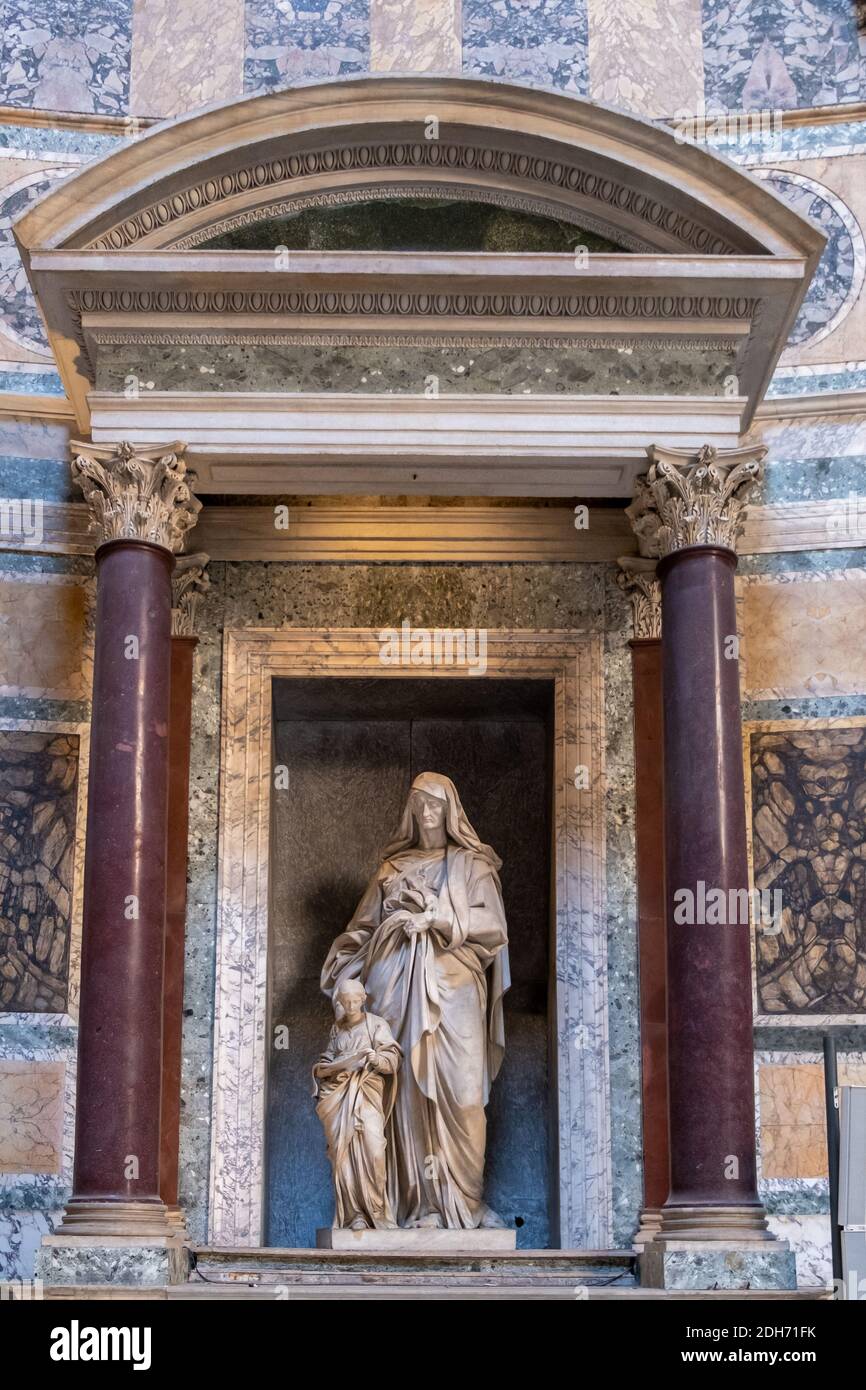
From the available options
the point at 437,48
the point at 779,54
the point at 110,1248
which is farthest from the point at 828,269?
the point at 110,1248

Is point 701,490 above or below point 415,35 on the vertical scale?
below

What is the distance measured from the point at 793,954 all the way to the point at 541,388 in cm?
363

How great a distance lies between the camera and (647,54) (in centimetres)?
1400

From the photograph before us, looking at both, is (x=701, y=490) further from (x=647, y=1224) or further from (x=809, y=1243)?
(x=809, y=1243)

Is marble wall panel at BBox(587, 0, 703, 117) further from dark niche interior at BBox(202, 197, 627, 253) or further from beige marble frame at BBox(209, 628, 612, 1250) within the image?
beige marble frame at BBox(209, 628, 612, 1250)

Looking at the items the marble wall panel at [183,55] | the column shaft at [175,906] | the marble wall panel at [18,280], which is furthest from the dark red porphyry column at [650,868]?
the marble wall panel at [183,55]

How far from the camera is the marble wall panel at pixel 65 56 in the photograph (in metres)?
13.9

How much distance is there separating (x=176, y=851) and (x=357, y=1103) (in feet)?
6.24

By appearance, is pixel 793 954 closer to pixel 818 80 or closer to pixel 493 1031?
pixel 493 1031

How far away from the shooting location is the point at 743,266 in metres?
11.3

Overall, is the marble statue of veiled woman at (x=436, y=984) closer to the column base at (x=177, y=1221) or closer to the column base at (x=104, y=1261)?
the column base at (x=177, y=1221)

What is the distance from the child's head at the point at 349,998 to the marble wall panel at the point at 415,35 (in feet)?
20.1

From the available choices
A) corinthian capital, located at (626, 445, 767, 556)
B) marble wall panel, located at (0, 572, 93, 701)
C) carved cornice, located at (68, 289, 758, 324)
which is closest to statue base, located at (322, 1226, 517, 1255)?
marble wall panel, located at (0, 572, 93, 701)

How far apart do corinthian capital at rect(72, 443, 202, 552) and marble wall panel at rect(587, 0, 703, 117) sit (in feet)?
14.7
